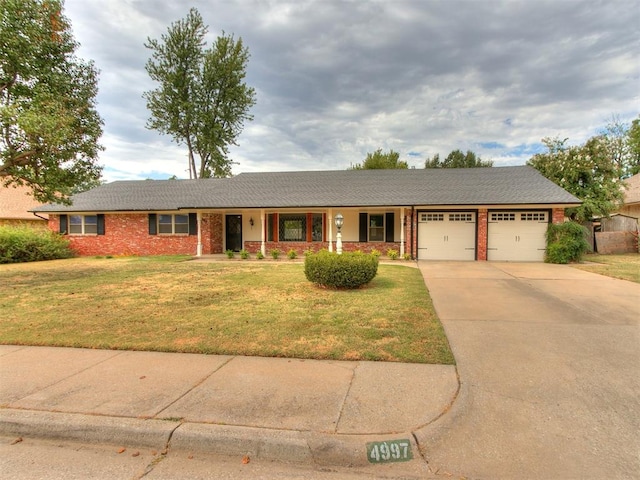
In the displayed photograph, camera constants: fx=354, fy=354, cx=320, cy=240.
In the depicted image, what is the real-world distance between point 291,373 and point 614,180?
22.4m

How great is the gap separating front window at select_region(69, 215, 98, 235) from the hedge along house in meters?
0.06

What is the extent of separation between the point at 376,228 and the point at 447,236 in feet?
11.1

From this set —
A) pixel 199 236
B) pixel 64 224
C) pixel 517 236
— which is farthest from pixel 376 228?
pixel 64 224

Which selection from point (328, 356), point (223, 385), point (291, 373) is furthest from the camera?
point (328, 356)

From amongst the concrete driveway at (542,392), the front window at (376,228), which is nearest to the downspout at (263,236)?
the front window at (376,228)

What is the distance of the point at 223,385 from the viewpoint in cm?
371

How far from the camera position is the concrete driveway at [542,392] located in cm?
256

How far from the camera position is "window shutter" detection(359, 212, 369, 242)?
57.9 feet

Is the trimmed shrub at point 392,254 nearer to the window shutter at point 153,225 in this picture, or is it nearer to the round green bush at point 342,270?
the round green bush at point 342,270

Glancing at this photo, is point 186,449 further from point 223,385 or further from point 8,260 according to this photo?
point 8,260

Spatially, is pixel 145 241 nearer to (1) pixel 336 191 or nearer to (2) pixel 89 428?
(1) pixel 336 191

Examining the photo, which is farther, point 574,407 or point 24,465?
point 574,407

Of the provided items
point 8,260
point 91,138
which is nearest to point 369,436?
point 91,138

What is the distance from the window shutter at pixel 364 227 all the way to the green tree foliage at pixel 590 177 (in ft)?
36.8
